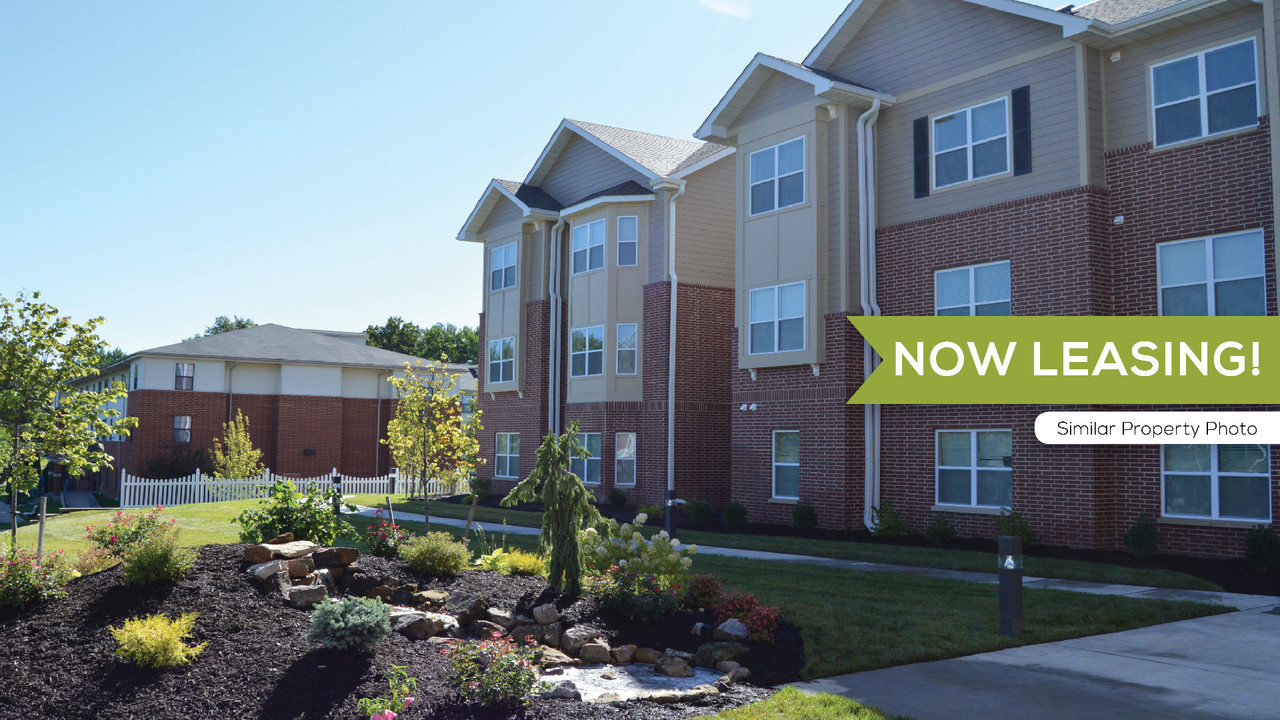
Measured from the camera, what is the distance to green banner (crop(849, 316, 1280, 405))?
16016 millimetres

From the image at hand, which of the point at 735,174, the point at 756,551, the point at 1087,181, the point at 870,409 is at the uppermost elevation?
the point at 735,174

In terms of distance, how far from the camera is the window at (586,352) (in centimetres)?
2914

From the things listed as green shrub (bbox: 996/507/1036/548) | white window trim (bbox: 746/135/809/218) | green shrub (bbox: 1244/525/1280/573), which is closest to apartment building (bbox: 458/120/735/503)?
white window trim (bbox: 746/135/809/218)

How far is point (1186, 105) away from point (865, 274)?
22.7 ft

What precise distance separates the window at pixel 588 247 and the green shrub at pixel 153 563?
2081 cm

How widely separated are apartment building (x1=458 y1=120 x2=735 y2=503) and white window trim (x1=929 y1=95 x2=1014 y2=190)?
25.8 ft

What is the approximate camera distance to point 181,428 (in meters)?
43.9

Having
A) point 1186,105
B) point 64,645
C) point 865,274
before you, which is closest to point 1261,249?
point 1186,105

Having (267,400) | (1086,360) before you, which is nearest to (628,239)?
(1086,360)

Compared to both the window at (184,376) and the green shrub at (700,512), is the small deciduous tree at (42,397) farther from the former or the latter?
the window at (184,376)

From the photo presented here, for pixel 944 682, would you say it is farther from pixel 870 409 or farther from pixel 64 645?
pixel 870 409

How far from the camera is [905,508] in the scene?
2080 centimetres

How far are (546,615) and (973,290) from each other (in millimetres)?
13331

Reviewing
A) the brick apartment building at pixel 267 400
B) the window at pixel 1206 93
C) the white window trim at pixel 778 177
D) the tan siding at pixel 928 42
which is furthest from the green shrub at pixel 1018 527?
the brick apartment building at pixel 267 400
